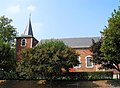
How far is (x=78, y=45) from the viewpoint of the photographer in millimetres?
50312

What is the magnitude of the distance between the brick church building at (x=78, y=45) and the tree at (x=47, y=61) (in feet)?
50.8

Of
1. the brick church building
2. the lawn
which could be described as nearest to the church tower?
the brick church building

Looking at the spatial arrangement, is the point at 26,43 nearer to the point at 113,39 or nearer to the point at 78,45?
the point at 78,45

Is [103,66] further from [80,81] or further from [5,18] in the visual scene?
[5,18]

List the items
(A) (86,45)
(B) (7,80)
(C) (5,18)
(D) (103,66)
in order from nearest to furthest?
(D) (103,66) → (B) (7,80) → (A) (86,45) → (C) (5,18)

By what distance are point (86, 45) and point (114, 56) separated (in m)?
22.1

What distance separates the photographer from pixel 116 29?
2717cm

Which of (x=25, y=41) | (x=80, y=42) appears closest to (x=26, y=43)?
(x=25, y=41)

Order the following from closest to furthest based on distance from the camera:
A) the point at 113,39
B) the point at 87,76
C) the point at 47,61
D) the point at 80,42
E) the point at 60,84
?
1. the point at 113,39
2. the point at 47,61
3. the point at 60,84
4. the point at 87,76
5. the point at 80,42

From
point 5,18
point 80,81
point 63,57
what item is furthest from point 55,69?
point 5,18

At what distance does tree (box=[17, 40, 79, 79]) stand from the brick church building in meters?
15.5

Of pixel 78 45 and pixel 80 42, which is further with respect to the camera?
pixel 80 42

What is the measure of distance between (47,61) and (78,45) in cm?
2063

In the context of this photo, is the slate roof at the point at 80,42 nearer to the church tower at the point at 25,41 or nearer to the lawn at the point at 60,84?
the church tower at the point at 25,41
